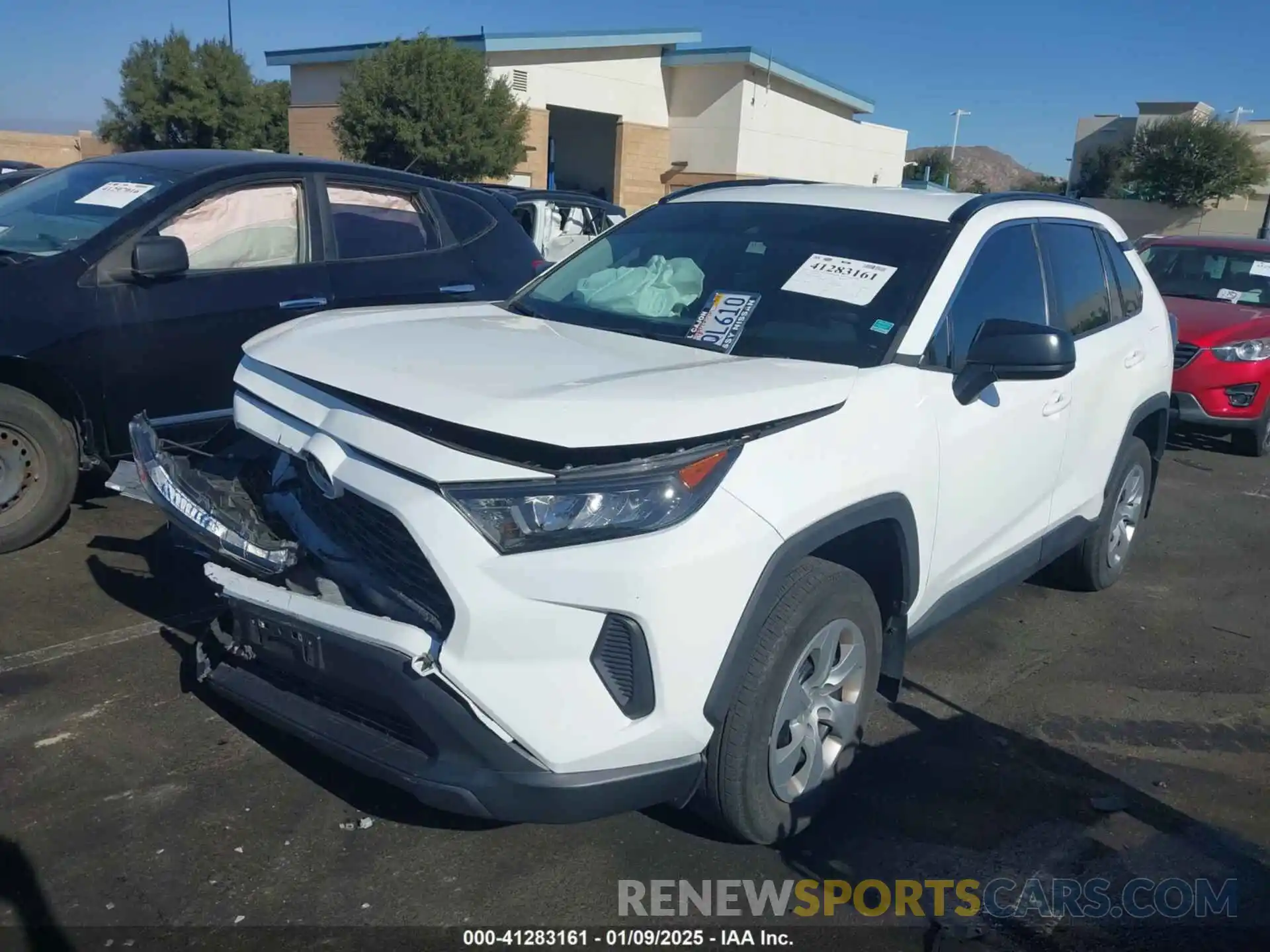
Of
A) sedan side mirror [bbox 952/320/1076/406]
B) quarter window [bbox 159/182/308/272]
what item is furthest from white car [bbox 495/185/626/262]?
sedan side mirror [bbox 952/320/1076/406]

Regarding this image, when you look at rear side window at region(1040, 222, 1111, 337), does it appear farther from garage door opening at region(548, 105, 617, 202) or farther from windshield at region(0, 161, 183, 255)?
garage door opening at region(548, 105, 617, 202)

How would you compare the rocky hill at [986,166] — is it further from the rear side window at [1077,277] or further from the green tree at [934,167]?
the rear side window at [1077,277]

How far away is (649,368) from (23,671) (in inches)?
102

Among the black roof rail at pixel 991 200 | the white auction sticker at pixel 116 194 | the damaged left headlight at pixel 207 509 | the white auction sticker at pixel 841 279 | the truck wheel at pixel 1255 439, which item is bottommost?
the truck wheel at pixel 1255 439

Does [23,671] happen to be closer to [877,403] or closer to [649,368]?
[649,368]

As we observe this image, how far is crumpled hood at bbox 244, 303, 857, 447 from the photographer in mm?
2516

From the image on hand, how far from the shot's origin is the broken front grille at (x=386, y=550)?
2.53m

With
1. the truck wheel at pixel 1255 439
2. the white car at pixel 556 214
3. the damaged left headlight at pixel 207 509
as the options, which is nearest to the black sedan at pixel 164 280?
the damaged left headlight at pixel 207 509

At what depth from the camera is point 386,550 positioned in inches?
104

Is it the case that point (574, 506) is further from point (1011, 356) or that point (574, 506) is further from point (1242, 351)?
point (1242, 351)

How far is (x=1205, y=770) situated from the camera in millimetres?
3797


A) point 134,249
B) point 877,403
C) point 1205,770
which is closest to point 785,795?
point 877,403

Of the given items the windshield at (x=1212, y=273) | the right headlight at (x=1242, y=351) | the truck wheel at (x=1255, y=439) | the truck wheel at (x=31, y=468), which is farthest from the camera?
the windshield at (x=1212, y=273)

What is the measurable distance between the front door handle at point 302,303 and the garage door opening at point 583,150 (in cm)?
3027
